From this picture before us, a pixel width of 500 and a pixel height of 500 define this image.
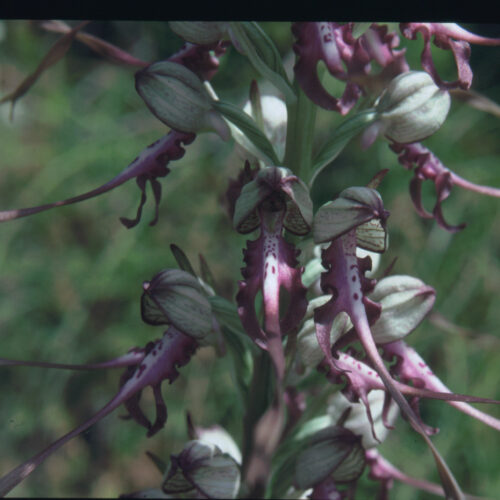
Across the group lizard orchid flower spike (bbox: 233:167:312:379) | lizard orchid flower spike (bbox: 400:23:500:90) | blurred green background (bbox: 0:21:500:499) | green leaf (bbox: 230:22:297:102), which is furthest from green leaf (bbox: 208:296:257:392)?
blurred green background (bbox: 0:21:500:499)

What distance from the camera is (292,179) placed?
0.75 m

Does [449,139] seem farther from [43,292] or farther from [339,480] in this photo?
[339,480]

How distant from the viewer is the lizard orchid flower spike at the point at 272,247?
713 mm

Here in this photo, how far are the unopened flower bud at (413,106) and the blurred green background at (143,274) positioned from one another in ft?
3.62

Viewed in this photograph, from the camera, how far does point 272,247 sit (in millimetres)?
762

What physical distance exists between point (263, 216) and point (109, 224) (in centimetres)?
152

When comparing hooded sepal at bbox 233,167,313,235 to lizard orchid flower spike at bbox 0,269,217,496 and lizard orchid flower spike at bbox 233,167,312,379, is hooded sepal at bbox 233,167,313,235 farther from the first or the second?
lizard orchid flower spike at bbox 0,269,217,496

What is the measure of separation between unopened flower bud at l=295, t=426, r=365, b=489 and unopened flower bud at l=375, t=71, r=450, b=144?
357 mm

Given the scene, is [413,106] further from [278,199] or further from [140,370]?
[140,370]

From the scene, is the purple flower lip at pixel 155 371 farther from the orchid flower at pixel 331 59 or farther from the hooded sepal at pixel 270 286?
the orchid flower at pixel 331 59

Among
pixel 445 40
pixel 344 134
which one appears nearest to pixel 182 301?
pixel 344 134

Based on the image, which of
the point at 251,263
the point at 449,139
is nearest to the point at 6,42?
the point at 449,139

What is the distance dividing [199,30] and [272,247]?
281 mm

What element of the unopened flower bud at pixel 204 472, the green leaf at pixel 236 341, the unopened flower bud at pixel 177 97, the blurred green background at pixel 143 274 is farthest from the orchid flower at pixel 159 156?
the blurred green background at pixel 143 274
